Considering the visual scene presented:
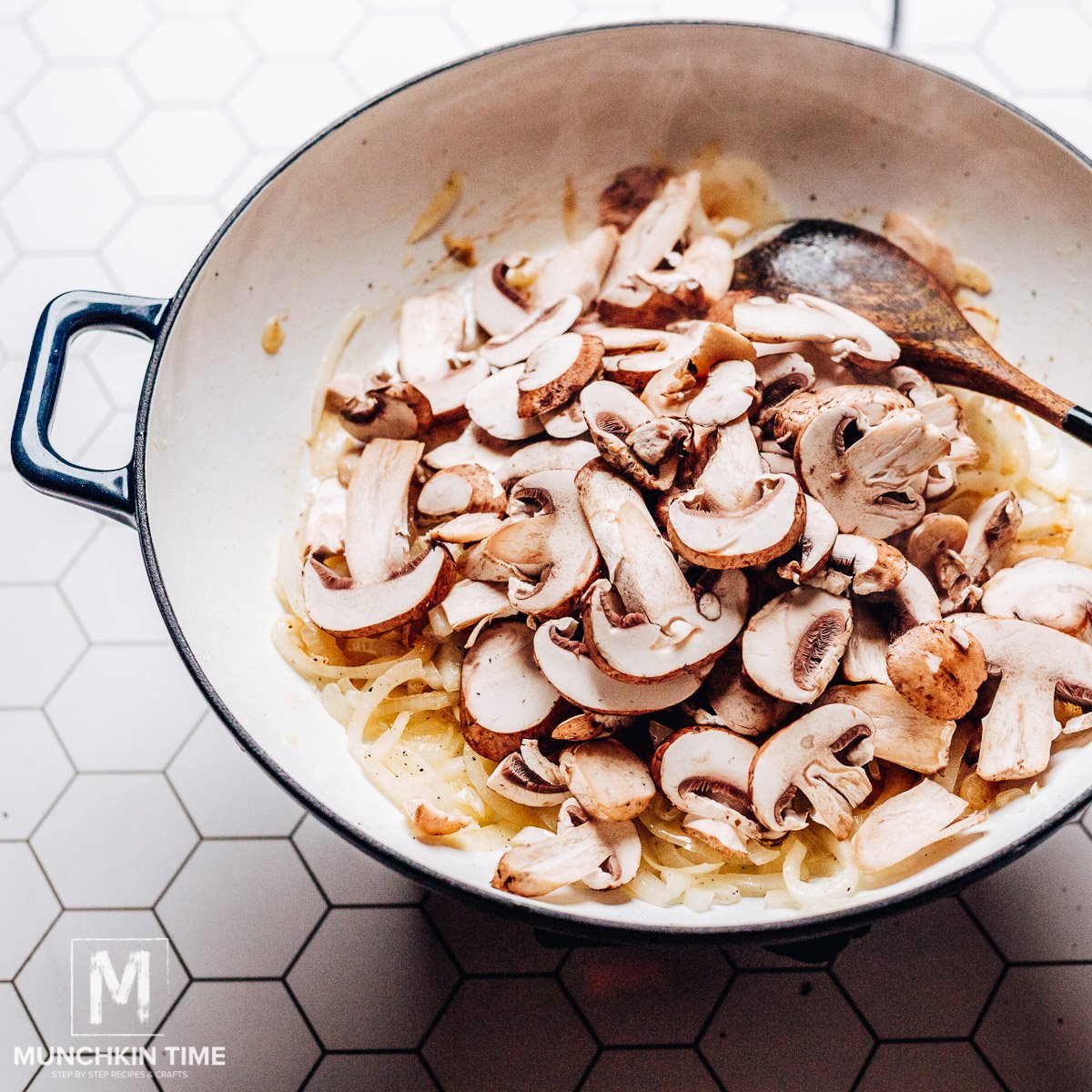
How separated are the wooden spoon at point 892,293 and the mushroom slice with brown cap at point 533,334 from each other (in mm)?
279

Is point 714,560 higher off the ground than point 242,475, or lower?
higher

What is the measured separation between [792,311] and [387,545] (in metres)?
0.64

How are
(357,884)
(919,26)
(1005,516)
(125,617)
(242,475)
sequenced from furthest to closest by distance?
(919,26), (125,617), (357,884), (242,475), (1005,516)

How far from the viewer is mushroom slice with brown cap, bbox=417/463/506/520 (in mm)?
1301

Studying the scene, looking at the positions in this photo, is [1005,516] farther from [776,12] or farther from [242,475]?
[776,12]

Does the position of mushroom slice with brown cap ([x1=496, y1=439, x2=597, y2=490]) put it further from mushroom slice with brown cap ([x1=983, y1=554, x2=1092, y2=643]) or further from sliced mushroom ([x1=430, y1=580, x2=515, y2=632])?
mushroom slice with brown cap ([x1=983, y1=554, x2=1092, y2=643])

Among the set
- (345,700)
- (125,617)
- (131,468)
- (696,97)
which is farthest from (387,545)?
(696,97)

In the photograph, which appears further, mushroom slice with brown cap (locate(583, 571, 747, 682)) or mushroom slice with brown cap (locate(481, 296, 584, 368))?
mushroom slice with brown cap (locate(481, 296, 584, 368))

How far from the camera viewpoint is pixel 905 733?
45.2 inches

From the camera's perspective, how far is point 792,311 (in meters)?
1.37

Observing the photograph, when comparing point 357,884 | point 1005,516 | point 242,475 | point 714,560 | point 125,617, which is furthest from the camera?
point 125,617

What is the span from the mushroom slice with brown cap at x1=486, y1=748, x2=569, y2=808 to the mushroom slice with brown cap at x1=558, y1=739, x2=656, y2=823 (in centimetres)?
3

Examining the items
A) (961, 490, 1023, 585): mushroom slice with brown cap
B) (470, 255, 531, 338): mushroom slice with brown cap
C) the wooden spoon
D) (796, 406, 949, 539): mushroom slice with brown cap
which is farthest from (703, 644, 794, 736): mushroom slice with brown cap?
(470, 255, 531, 338): mushroom slice with brown cap

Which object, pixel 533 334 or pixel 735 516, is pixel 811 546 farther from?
pixel 533 334
